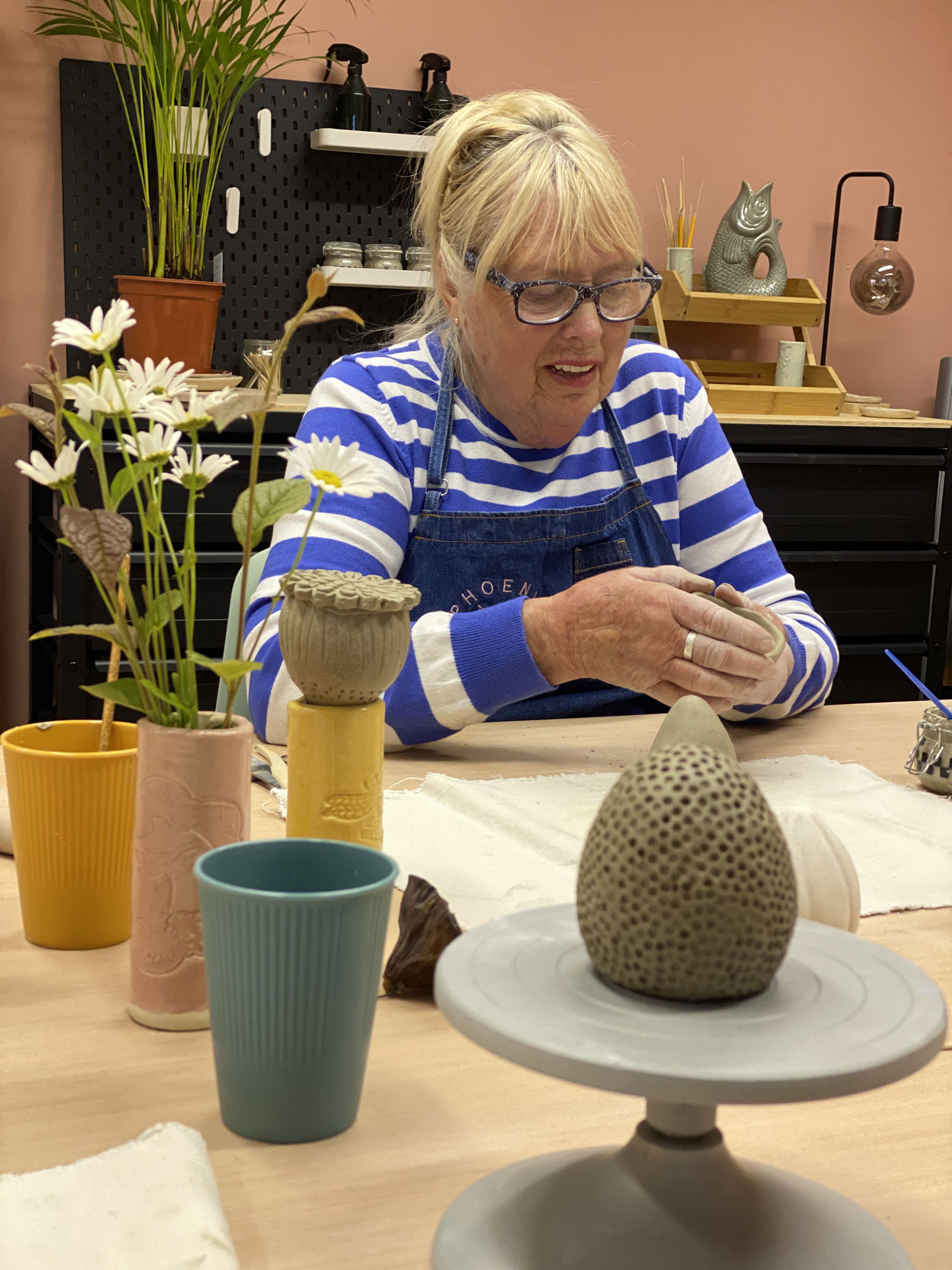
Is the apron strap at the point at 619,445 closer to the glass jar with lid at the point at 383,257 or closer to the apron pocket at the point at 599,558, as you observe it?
the apron pocket at the point at 599,558

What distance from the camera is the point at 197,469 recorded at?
655mm

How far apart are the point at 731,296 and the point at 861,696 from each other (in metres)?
1.03

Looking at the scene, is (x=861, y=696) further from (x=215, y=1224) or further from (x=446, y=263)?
(x=215, y=1224)

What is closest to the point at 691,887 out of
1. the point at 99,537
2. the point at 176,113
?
the point at 99,537

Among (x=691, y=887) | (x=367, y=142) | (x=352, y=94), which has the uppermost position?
(x=352, y=94)

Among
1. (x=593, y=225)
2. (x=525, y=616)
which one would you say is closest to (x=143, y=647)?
(x=525, y=616)

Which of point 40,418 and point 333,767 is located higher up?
point 40,418

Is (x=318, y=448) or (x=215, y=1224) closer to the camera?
Result: (x=215, y=1224)

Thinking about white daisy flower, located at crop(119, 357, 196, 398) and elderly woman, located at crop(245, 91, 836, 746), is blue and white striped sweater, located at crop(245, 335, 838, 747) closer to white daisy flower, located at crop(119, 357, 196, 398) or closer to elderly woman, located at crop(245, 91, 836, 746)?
elderly woman, located at crop(245, 91, 836, 746)

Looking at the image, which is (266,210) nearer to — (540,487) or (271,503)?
(540,487)

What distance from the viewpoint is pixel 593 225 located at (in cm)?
150

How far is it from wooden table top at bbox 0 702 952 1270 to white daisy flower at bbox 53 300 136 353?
0.37m

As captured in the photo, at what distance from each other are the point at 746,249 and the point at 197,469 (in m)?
2.79

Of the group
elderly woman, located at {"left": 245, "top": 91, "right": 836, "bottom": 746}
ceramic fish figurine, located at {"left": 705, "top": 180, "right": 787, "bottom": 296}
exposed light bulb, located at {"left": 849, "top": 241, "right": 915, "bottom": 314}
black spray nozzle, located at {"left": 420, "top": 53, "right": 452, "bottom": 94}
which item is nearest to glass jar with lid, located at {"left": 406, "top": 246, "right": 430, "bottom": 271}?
black spray nozzle, located at {"left": 420, "top": 53, "right": 452, "bottom": 94}
